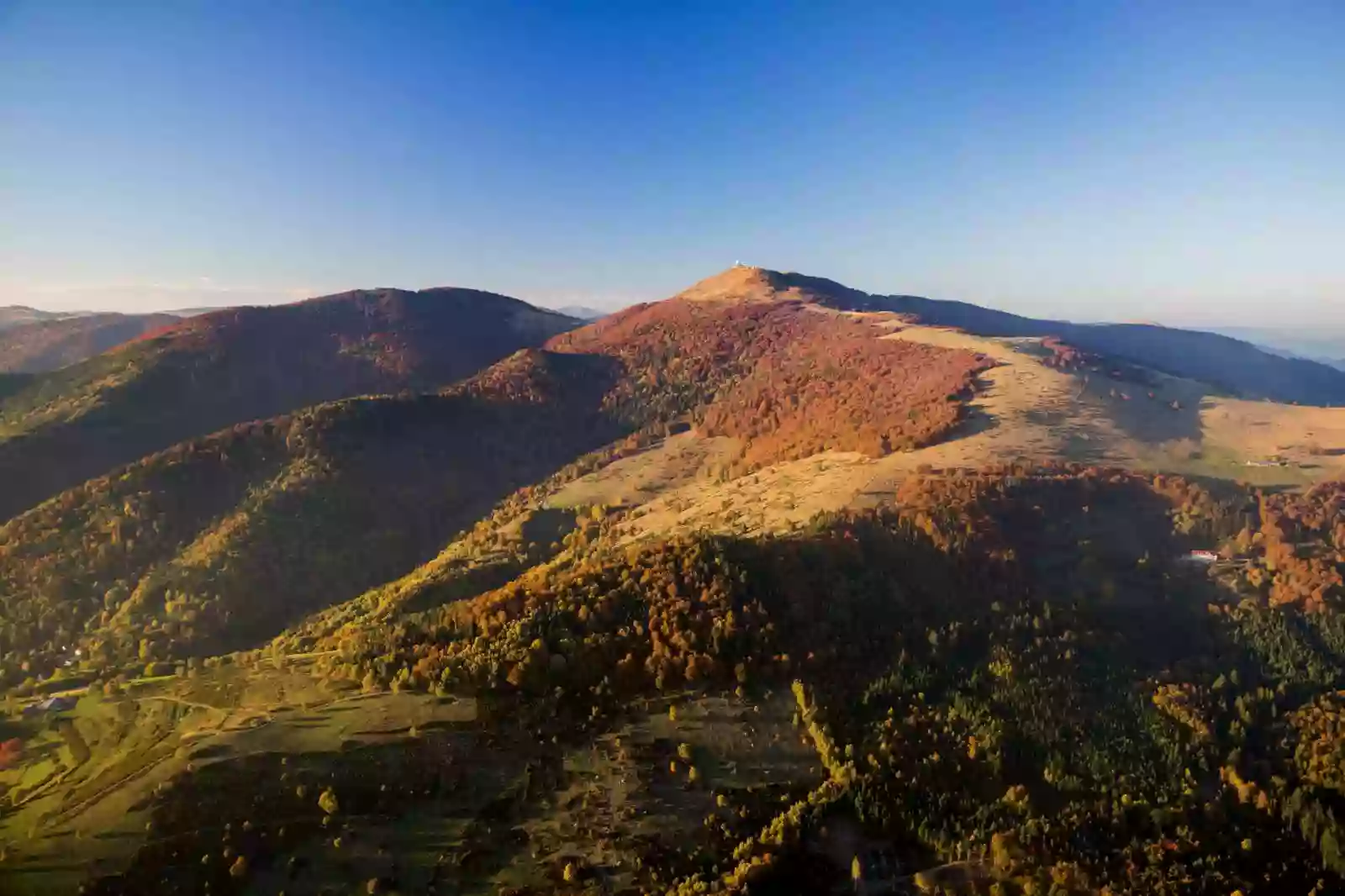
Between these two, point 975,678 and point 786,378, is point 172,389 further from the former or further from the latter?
point 975,678

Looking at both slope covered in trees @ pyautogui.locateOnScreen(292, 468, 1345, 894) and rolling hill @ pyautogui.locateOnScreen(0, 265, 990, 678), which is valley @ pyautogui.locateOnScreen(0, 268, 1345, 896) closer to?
slope covered in trees @ pyautogui.locateOnScreen(292, 468, 1345, 894)

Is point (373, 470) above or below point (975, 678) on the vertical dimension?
above

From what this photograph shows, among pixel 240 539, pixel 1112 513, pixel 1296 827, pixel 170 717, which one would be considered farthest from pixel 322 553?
pixel 1296 827

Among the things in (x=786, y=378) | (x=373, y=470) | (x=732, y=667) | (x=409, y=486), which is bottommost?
(x=732, y=667)

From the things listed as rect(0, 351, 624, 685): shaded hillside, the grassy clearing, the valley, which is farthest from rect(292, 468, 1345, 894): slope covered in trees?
rect(0, 351, 624, 685): shaded hillside

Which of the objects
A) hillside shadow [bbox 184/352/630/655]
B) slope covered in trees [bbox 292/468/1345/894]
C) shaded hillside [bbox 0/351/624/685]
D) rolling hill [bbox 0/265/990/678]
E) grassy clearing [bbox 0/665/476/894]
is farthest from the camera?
hillside shadow [bbox 184/352/630/655]

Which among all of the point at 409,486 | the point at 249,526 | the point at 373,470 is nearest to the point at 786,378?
the point at 409,486
